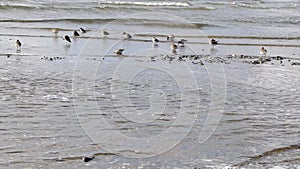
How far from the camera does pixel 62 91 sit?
9789 millimetres

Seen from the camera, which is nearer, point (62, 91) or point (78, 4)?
point (62, 91)

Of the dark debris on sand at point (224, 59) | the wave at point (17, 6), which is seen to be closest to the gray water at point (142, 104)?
the dark debris on sand at point (224, 59)

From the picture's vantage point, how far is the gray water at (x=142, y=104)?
6664mm

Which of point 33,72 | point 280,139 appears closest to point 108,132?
point 280,139

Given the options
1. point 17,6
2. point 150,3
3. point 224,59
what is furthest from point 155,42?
point 150,3

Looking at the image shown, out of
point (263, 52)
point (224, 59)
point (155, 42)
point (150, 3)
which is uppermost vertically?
point (150, 3)

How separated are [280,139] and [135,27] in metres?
16.1

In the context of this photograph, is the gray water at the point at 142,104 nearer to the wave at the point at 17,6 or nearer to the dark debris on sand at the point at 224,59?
the dark debris on sand at the point at 224,59

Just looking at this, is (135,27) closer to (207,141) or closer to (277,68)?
(277,68)

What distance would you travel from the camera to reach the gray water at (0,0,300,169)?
21.9 ft

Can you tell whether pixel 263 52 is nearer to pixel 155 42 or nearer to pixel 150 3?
pixel 155 42

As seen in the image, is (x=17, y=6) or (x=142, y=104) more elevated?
(x=17, y=6)

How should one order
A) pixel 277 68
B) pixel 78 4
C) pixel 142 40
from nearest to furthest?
pixel 277 68 → pixel 142 40 → pixel 78 4

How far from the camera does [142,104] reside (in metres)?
9.20
